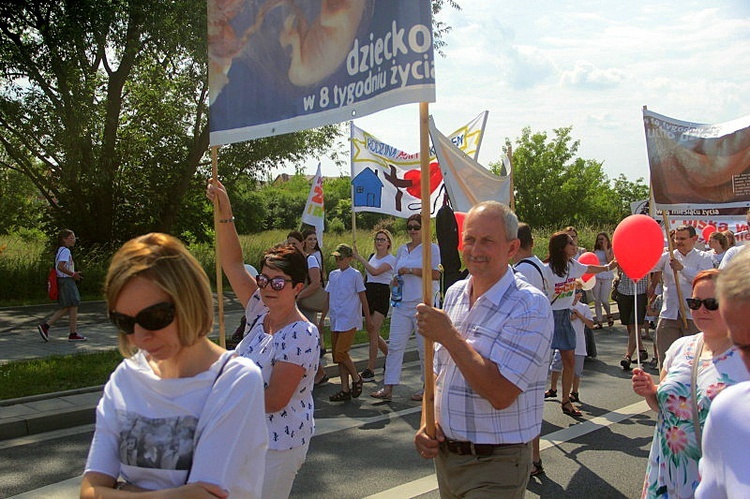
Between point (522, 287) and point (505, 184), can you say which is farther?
point (505, 184)

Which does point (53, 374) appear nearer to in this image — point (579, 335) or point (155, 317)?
point (579, 335)

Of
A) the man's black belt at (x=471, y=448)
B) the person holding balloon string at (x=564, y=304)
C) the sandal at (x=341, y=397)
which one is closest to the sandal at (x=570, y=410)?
the person holding balloon string at (x=564, y=304)

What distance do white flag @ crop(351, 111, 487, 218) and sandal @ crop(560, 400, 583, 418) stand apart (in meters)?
4.38

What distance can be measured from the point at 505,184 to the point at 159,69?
1466 cm

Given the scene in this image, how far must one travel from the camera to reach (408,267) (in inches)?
328

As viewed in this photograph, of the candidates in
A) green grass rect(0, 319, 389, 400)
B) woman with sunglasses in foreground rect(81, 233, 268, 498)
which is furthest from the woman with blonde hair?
woman with sunglasses in foreground rect(81, 233, 268, 498)

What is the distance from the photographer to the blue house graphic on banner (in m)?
11.6

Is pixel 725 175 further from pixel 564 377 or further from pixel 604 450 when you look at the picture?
pixel 604 450

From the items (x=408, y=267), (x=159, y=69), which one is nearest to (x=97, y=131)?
(x=159, y=69)

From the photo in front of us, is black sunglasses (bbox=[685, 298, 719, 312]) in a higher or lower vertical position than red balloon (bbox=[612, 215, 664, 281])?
lower

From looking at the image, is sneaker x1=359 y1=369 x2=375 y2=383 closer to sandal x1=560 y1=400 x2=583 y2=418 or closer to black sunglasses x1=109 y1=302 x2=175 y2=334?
sandal x1=560 y1=400 x2=583 y2=418

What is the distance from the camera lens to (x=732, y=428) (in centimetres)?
169

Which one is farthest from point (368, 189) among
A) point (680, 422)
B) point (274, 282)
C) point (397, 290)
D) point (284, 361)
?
point (680, 422)

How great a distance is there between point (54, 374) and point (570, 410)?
5.94 metres
